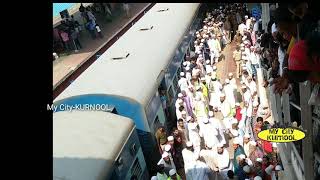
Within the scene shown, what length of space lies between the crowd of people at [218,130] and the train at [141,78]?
34 cm

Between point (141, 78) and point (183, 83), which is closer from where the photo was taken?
point (141, 78)

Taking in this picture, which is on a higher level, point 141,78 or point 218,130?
point 141,78

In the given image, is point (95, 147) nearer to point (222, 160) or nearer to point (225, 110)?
point (222, 160)

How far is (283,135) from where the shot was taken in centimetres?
414

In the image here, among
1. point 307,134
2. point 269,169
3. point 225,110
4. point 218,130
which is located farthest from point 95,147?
point 225,110

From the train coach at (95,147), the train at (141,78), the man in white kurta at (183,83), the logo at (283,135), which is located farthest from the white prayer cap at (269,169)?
the man in white kurta at (183,83)

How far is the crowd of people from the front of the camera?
22.4 feet

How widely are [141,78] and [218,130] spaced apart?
1763 millimetres

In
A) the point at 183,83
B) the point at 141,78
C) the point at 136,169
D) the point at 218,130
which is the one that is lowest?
the point at 218,130

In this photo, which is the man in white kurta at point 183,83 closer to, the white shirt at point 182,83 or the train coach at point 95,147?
the white shirt at point 182,83

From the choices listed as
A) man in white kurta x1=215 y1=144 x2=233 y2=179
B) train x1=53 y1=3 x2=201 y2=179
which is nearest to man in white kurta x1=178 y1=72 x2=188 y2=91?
train x1=53 y1=3 x2=201 y2=179
